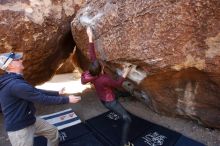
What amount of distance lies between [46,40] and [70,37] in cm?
83

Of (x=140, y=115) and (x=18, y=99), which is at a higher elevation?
(x=18, y=99)

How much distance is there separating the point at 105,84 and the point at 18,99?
1.28 metres

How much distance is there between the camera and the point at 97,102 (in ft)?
19.8

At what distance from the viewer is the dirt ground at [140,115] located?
181 inches

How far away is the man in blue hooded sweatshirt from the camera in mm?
3188

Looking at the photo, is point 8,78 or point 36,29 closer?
point 8,78

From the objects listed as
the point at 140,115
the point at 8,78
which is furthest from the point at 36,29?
the point at 140,115

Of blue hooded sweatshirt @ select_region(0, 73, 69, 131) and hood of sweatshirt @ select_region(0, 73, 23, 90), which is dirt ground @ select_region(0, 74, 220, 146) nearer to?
blue hooded sweatshirt @ select_region(0, 73, 69, 131)

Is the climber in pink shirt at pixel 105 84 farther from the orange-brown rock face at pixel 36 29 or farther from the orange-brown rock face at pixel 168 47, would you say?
the orange-brown rock face at pixel 36 29

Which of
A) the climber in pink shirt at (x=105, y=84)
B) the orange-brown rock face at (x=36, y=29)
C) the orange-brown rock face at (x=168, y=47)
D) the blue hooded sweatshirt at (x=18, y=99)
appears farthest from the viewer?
the orange-brown rock face at (x=36, y=29)

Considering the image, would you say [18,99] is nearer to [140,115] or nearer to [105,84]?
[105,84]

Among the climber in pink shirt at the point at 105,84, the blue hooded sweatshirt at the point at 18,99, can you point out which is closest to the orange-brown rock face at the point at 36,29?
the climber in pink shirt at the point at 105,84

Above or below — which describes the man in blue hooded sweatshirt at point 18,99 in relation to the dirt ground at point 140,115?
above

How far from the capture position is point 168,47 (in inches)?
155
